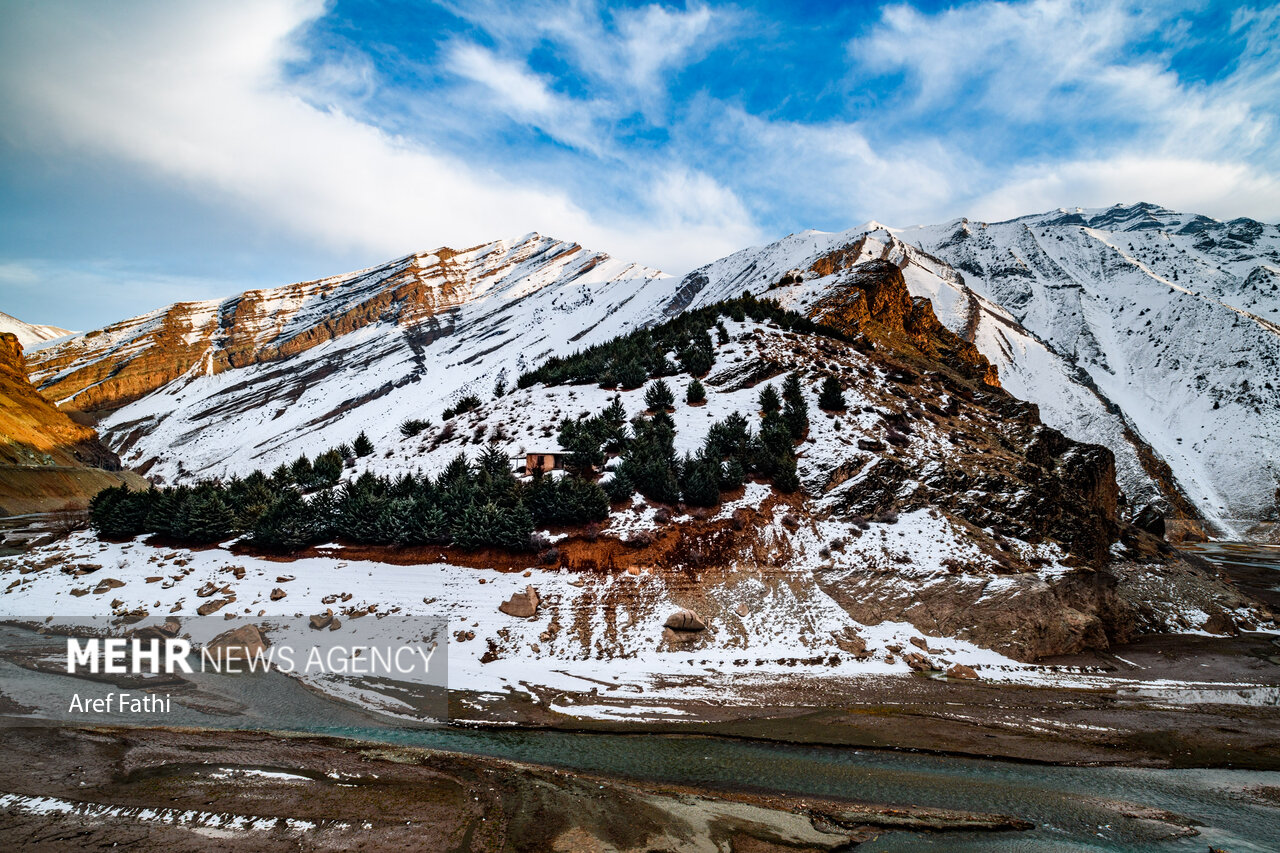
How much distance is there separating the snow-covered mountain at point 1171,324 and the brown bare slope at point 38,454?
336 ft

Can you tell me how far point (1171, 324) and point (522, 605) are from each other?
379 feet

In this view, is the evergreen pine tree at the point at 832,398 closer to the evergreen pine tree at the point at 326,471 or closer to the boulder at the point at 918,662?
the boulder at the point at 918,662

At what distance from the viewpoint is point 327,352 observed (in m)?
132

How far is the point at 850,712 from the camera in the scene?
42.4 feet

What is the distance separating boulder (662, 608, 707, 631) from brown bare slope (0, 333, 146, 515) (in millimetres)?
50110

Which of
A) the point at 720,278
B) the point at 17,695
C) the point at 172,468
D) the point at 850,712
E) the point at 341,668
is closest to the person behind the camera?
the point at 17,695

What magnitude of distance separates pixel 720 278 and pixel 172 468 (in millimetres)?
103949

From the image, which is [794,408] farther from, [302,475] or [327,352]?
[327,352]

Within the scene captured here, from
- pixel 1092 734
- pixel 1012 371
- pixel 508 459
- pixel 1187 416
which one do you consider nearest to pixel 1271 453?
pixel 1187 416

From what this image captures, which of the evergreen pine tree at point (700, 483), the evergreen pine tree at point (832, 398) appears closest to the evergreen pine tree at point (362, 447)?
the evergreen pine tree at point (700, 483)

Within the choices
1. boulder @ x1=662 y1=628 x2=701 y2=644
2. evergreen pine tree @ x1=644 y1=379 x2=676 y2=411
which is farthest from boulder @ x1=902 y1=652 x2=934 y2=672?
evergreen pine tree @ x1=644 y1=379 x2=676 y2=411

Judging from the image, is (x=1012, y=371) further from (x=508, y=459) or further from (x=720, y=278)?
(x=508, y=459)

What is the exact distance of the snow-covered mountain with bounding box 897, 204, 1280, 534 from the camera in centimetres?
6284

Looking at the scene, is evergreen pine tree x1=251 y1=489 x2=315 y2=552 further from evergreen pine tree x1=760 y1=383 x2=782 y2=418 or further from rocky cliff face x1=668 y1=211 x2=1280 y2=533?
rocky cliff face x1=668 y1=211 x2=1280 y2=533
